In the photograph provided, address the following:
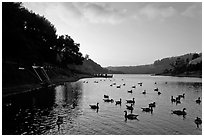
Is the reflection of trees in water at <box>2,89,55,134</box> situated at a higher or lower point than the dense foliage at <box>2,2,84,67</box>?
lower

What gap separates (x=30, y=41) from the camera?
7688cm

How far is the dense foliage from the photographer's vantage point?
57306 mm

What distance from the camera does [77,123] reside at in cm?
2739

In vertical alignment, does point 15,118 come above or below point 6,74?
below

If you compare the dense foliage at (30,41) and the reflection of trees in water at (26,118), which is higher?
the dense foliage at (30,41)

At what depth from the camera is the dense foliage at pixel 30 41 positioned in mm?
57306

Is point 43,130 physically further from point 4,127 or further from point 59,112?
point 59,112

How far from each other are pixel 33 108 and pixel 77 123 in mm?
11264

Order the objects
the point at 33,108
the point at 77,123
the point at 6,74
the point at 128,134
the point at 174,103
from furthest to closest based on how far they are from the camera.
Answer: the point at 6,74 < the point at 174,103 < the point at 33,108 < the point at 77,123 < the point at 128,134

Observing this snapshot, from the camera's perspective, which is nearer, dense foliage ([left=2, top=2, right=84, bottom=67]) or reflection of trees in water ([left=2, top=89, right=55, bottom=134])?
reflection of trees in water ([left=2, top=89, right=55, bottom=134])

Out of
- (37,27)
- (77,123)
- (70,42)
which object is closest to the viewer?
(77,123)

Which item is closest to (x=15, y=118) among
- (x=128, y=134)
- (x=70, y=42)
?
(x=128, y=134)

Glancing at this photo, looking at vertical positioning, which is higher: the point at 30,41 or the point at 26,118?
the point at 30,41

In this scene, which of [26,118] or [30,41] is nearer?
[26,118]
